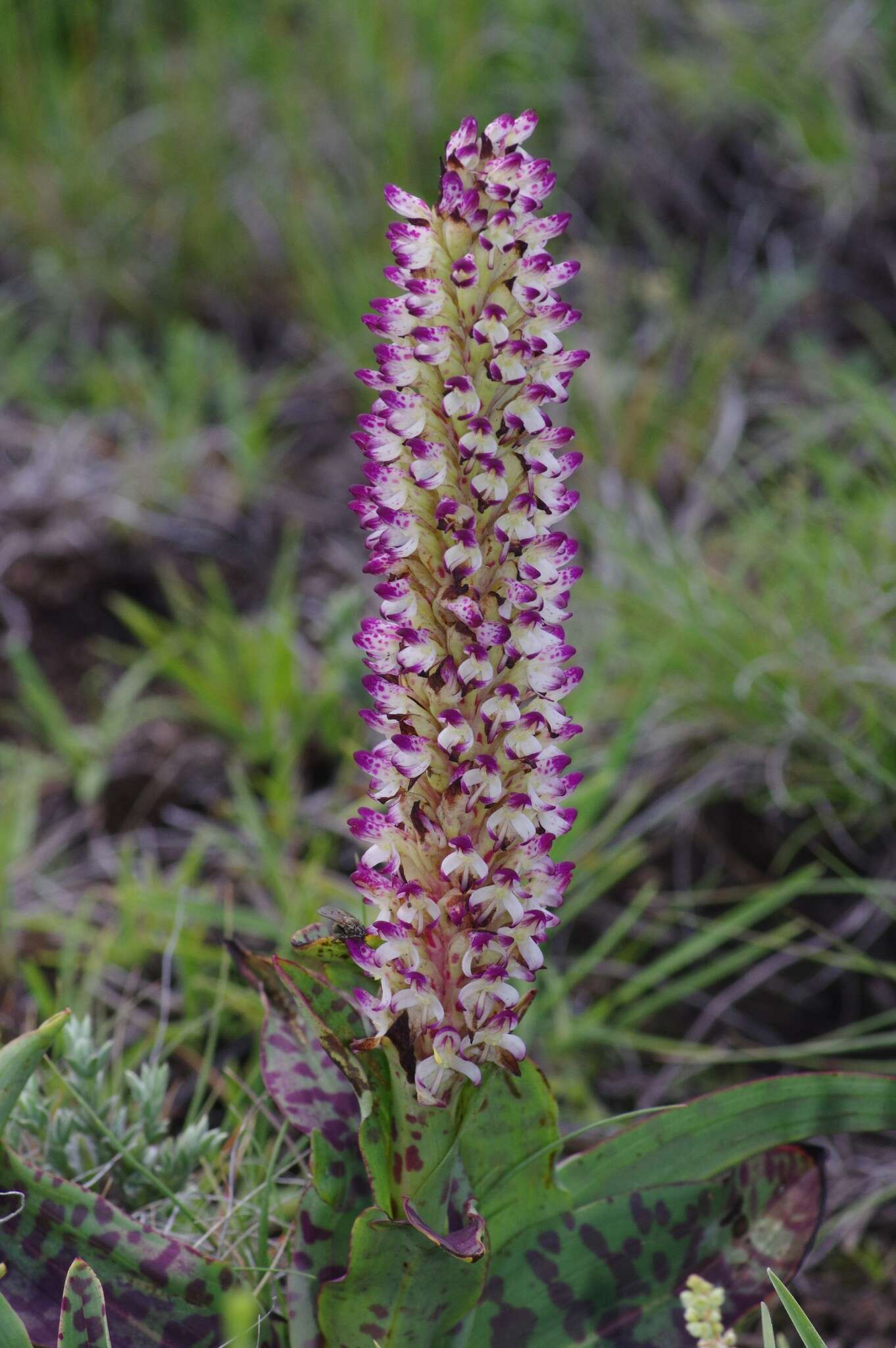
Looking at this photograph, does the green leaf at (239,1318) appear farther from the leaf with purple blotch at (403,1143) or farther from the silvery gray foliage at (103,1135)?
the silvery gray foliage at (103,1135)

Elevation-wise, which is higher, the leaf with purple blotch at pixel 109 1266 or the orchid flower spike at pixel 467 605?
the orchid flower spike at pixel 467 605

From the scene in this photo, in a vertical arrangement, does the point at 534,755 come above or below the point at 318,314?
below

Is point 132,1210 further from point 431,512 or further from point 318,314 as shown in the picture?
point 318,314

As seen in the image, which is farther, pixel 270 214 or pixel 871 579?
pixel 270 214

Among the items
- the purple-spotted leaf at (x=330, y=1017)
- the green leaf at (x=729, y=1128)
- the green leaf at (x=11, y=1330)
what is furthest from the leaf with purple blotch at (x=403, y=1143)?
the green leaf at (x=11, y=1330)

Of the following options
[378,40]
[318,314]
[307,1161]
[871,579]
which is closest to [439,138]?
[378,40]

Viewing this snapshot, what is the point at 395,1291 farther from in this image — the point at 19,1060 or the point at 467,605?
the point at 467,605
